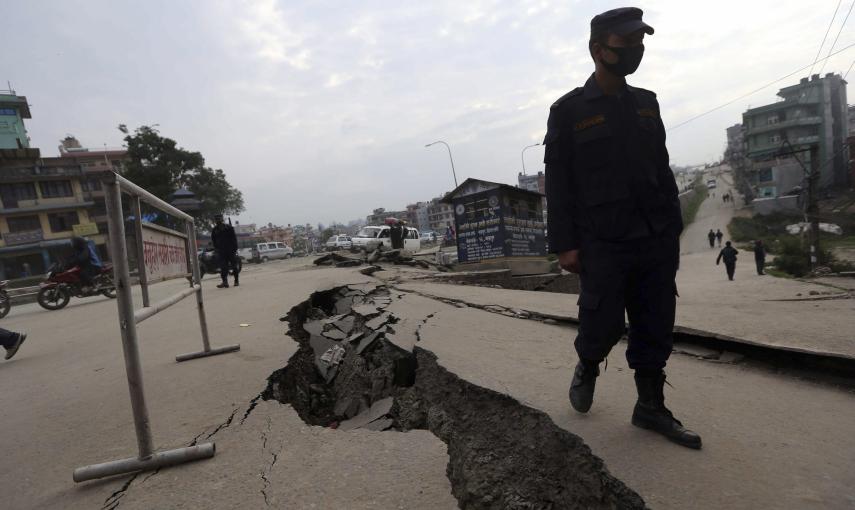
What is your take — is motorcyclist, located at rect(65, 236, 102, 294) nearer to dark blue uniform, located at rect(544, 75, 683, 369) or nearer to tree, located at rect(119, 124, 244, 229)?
dark blue uniform, located at rect(544, 75, 683, 369)

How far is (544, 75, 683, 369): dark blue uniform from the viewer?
1.90 m

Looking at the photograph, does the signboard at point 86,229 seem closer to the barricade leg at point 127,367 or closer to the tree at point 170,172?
the tree at point 170,172

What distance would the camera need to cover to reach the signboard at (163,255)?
2463 millimetres

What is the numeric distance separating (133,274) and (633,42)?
2727mm

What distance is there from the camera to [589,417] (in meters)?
2.15

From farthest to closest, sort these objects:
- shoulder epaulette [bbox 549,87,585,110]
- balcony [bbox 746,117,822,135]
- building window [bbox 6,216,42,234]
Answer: balcony [bbox 746,117,822,135]
building window [bbox 6,216,42,234]
shoulder epaulette [bbox 549,87,585,110]

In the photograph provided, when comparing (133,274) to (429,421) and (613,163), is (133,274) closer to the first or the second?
(429,421)

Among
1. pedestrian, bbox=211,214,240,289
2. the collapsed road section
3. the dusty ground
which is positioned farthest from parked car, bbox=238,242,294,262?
the dusty ground

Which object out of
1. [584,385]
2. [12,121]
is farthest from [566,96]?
[12,121]

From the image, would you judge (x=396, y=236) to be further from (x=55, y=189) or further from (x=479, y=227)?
(x=55, y=189)

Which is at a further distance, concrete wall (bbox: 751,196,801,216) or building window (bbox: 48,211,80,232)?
concrete wall (bbox: 751,196,801,216)

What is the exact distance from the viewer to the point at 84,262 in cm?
1011

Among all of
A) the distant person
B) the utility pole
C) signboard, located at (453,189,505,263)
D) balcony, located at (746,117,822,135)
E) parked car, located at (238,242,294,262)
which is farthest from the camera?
balcony, located at (746,117,822,135)

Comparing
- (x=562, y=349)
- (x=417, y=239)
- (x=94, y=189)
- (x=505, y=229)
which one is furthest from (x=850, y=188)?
(x=94, y=189)
